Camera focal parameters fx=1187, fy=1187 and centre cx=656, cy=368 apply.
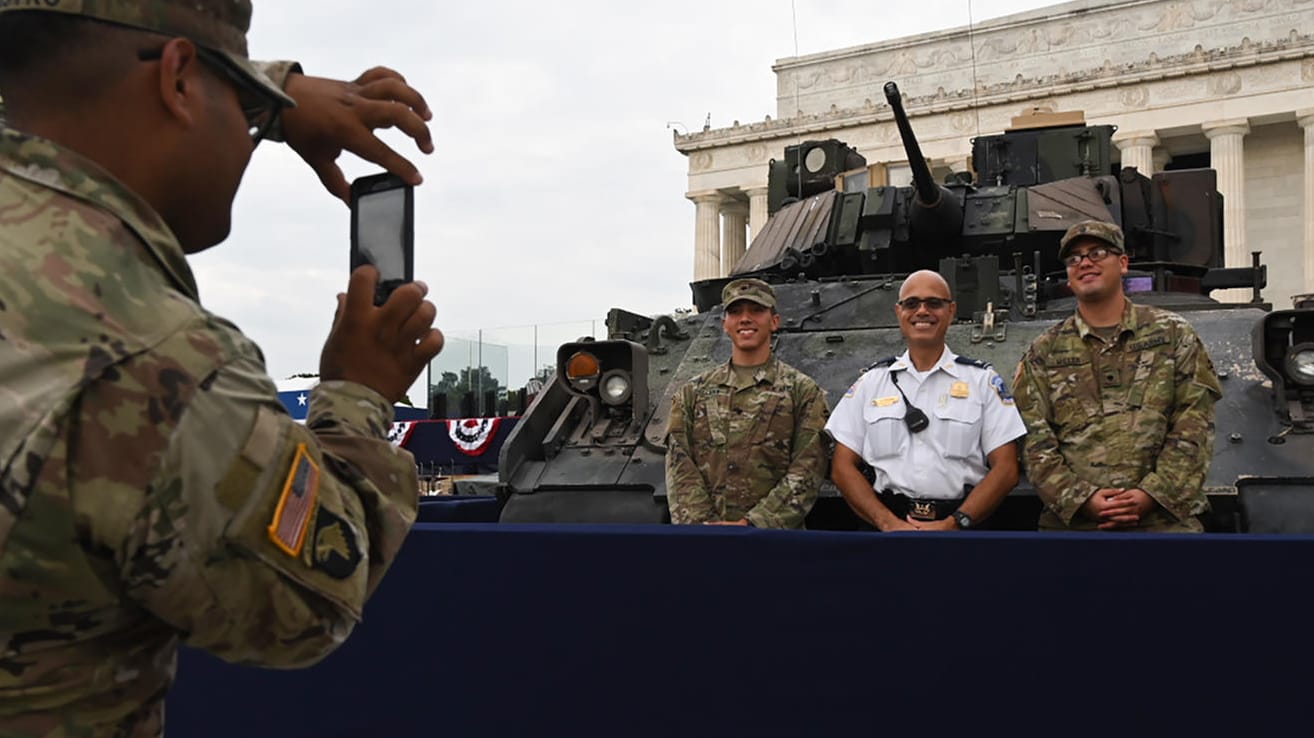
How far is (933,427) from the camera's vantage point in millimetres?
4555

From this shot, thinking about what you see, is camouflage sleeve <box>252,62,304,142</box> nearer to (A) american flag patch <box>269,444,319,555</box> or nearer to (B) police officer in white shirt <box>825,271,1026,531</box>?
(A) american flag patch <box>269,444,319,555</box>

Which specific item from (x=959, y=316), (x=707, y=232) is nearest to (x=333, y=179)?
Result: (x=959, y=316)

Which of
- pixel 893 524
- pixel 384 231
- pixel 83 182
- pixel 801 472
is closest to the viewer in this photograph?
pixel 83 182

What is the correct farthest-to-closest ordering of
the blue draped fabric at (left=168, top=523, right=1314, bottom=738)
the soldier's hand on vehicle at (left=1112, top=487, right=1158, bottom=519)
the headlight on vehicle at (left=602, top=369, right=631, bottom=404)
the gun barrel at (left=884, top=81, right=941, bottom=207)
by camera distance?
the gun barrel at (left=884, top=81, right=941, bottom=207) < the headlight on vehicle at (left=602, top=369, right=631, bottom=404) < the soldier's hand on vehicle at (left=1112, top=487, right=1158, bottom=519) < the blue draped fabric at (left=168, top=523, right=1314, bottom=738)

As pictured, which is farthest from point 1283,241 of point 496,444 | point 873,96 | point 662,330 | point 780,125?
point 662,330

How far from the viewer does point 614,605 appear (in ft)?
9.54

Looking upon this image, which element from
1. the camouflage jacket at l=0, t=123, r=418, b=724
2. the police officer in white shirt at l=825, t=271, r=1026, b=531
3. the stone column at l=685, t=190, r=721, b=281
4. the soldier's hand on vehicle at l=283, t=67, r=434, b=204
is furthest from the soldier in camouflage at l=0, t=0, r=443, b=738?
the stone column at l=685, t=190, r=721, b=281

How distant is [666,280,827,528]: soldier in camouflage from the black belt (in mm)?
363

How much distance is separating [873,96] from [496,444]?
82.9ft

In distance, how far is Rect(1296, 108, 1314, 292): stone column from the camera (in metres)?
36.8

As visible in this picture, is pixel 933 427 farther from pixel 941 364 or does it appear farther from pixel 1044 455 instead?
pixel 1044 455

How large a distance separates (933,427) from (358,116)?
329 centimetres

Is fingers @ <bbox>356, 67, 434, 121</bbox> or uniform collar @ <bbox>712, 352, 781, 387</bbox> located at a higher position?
fingers @ <bbox>356, 67, 434, 121</bbox>

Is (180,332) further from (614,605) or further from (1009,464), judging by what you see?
(1009,464)
